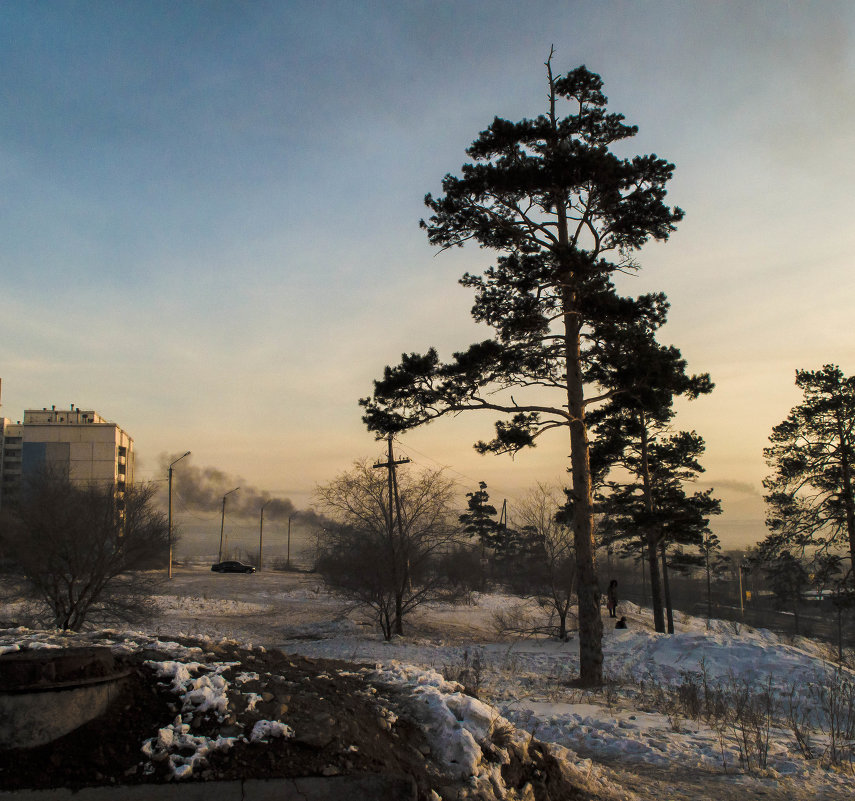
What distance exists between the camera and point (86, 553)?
64.0 feet

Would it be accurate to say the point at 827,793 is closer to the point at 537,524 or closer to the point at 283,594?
the point at 537,524

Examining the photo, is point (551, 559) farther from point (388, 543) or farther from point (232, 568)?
point (232, 568)

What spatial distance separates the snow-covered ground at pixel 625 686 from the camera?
6086mm

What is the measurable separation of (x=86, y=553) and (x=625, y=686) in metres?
15.6

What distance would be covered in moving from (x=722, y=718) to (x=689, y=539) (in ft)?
76.1

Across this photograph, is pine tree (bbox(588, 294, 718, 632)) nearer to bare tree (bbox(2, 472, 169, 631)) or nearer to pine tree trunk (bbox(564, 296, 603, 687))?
pine tree trunk (bbox(564, 296, 603, 687))

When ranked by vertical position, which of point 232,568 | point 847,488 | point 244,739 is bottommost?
point 232,568

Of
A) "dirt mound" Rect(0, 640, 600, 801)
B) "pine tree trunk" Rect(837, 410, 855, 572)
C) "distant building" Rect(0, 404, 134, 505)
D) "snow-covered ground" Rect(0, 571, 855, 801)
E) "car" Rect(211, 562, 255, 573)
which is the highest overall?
"distant building" Rect(0, 404, 134, 505)

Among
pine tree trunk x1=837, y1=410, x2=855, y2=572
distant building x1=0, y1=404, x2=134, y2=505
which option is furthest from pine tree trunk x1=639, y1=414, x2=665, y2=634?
distant building x1=0, y1=404, x2=134, y2=505

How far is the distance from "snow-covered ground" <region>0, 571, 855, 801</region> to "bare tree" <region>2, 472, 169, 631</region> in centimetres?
300

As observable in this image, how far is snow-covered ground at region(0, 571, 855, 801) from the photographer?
20.0ft

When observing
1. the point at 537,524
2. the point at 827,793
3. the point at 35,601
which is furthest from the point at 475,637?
the point at 827,793

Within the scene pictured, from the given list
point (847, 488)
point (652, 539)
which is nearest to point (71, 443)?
point (652, 539)

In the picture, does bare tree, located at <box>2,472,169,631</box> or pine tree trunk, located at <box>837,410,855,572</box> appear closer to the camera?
bare tree, located at <box>2,472,169,631</box>
